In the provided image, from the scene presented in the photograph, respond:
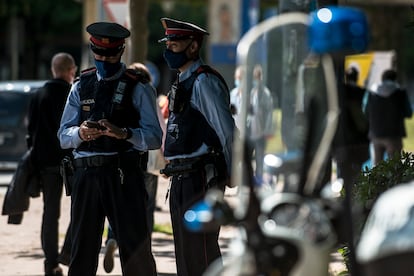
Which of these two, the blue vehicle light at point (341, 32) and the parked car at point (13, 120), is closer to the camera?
the blue vehicle light at point (341, 32)

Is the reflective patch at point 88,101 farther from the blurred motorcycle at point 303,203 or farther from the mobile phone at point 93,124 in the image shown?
the blurred motorcycle at point 303,203

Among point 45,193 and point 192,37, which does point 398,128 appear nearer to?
point 45,193

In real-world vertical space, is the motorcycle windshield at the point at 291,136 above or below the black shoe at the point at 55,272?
above

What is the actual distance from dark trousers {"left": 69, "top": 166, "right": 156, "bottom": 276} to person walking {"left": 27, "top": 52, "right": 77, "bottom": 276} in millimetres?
2802

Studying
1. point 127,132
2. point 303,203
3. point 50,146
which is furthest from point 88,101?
point 303,203

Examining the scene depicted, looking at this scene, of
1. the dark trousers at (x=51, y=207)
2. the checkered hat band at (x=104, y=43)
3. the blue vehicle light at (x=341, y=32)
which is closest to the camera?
the blue vehicle light at (x=341, y=32)

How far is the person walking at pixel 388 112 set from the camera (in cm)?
1812

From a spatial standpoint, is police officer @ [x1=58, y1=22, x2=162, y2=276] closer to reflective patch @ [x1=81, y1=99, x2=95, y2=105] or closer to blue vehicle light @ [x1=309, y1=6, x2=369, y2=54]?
Answer: reflective patch @ [x1=81, y1=99, x2=95, y2=105]

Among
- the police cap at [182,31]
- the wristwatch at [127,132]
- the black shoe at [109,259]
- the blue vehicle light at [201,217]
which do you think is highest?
the police cap at [182,31]

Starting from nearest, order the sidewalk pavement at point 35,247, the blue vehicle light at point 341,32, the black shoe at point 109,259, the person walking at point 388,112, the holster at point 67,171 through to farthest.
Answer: the blue vehicle light at point 341,32 < the holster at point 67,171 < the black shoe at point 109,259 < the sidewalk pavement at point 35,247 < the person walking at point 388,112

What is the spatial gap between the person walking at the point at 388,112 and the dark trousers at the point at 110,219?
34.9 feet

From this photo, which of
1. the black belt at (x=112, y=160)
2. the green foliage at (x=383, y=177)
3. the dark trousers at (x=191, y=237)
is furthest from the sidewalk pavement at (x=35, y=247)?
the black belt at (x=112, y=160)

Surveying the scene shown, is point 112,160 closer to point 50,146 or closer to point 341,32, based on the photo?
point 50,146

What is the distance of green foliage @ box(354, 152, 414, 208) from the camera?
25.3 ft
